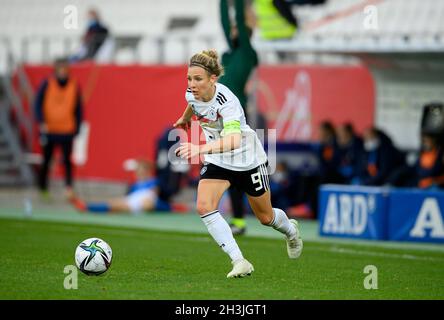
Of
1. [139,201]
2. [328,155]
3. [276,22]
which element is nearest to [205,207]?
[276,22]

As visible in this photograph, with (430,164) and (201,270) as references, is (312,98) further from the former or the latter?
(201,270)

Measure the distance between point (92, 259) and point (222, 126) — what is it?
4.95 ft

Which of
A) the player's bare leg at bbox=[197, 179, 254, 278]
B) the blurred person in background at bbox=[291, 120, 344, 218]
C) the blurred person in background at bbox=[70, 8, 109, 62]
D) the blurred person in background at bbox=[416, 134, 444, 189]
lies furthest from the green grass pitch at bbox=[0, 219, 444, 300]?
the blurred person in background at bbox=[70, 8, 109, 62]

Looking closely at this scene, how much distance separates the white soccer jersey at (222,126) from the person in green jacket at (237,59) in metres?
3.64

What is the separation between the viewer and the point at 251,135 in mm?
9492

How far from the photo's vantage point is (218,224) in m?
9.11

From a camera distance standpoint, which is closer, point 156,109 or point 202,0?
point 156,109

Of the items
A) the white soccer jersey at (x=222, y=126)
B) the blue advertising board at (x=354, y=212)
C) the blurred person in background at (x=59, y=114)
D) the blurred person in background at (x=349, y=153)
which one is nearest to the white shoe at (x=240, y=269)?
the white soccer jersey at (x=222, y=126)

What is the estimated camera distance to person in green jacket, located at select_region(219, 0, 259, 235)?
13.1 meters

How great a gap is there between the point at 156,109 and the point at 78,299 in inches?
552

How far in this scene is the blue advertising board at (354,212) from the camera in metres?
14.1

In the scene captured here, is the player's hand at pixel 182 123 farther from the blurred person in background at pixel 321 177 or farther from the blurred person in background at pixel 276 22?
the blurred person in background at pixel 321 177

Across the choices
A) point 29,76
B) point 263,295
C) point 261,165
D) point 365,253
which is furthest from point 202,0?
point 263,295

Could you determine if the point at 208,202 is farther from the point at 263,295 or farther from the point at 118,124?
the point at 118,124
